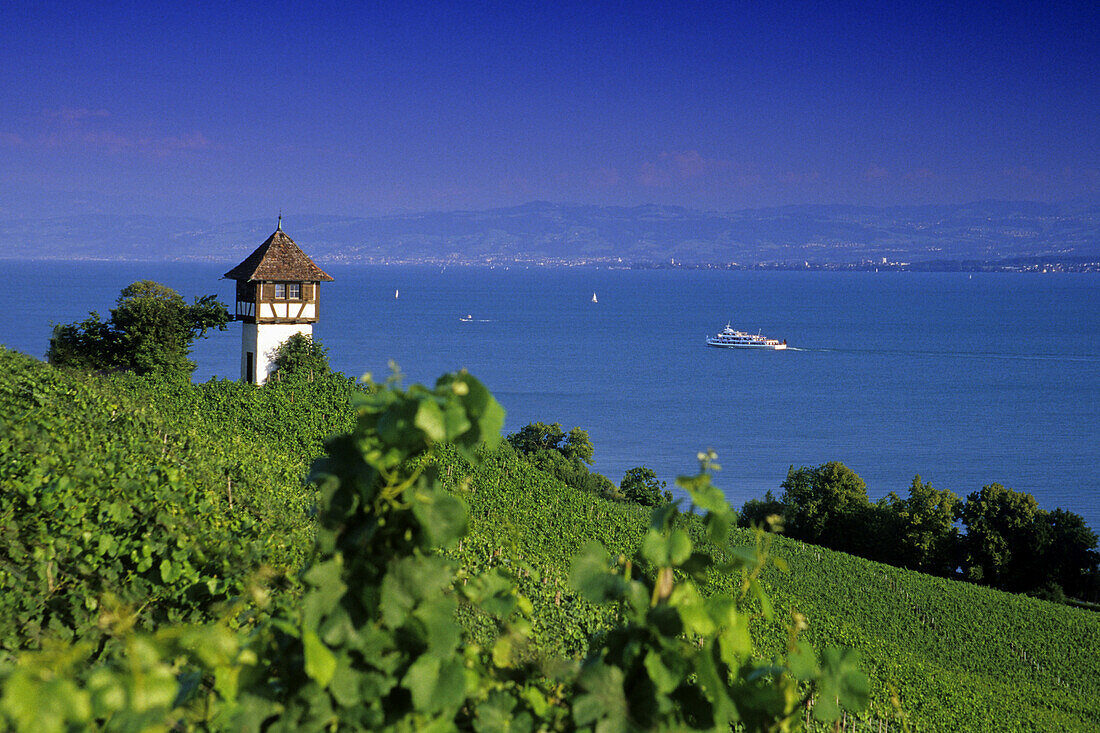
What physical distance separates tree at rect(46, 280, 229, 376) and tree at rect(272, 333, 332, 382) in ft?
10.4

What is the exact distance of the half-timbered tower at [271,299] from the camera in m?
29.1

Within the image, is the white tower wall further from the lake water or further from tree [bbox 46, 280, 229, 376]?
the lake water

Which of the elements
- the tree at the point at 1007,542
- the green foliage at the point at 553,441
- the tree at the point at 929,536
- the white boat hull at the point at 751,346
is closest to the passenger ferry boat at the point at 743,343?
the white boat hull at the point at 751,346

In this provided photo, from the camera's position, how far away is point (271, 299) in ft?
96.4

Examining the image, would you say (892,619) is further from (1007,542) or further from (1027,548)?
(1027,548)

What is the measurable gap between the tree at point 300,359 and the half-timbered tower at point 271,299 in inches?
16.5

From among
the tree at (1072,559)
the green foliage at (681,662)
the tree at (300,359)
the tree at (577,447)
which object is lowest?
the tree at (1072,559)

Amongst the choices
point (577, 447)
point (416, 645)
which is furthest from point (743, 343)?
point (416, 645)

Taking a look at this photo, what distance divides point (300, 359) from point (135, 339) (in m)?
5.25

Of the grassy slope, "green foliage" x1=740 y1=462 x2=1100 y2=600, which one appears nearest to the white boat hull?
"green foliage" x1=740 y1=462 x2=1100 y2=600

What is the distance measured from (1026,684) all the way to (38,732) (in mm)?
27570

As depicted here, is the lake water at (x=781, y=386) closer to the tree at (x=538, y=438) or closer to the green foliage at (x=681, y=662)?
the tree at (x=538, y=438)

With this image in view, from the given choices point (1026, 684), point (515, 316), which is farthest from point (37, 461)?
point (515, 316)

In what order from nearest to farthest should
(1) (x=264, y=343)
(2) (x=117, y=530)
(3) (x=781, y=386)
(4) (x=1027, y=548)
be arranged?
(2) (x=117, y=530)
(1) (x=264, y=343)
(4) (x=1027, y=548)
(3) (x=781, y=386)
